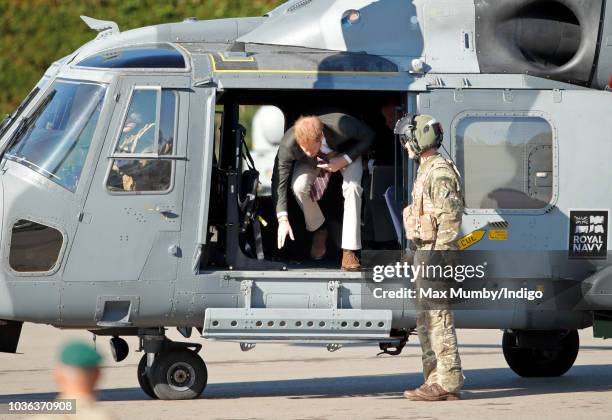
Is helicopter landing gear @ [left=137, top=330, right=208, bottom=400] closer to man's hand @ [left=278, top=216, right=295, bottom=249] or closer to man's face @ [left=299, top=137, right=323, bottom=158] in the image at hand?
man's hand @ [left=278, top=216, right=295, bottom=249]

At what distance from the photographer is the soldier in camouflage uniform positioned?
848cm

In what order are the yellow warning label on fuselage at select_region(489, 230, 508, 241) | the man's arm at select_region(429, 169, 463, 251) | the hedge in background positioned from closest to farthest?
the man's arm at select_region(429, 169, 463, 251) < the yellow warning label on fuselage at select_region(489, 230, 508, 241) < the hedge in background

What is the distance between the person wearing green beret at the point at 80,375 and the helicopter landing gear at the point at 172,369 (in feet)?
15.7

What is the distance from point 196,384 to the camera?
8.96 meters

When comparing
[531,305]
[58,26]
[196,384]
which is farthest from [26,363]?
[58,26]

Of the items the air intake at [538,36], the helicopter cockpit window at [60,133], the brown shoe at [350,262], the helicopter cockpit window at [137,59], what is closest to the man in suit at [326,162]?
the brown shoe at [350,262]

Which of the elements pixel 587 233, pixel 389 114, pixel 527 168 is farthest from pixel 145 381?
pixel 587 233

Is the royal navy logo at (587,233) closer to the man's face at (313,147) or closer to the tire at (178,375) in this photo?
the man's face at (313,147)

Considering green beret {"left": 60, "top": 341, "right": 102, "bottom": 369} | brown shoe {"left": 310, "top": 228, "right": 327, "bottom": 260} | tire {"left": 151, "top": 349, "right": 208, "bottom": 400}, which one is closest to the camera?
green beret {"left": 60, "top": 341, "right": 102, "bottom": 369}

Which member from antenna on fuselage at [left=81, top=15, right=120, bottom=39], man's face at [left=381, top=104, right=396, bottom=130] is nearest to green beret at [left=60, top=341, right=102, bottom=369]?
man's face at [left=381, top=104, right=396, bottom=130]

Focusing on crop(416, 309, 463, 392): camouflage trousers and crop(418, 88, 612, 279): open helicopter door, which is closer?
crop(416, 309, 463, 392): camouflage trousers

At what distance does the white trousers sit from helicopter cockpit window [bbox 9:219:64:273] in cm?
195

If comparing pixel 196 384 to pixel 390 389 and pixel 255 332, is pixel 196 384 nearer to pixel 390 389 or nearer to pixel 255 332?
pixel 255 332

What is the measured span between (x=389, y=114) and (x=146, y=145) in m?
2.09
